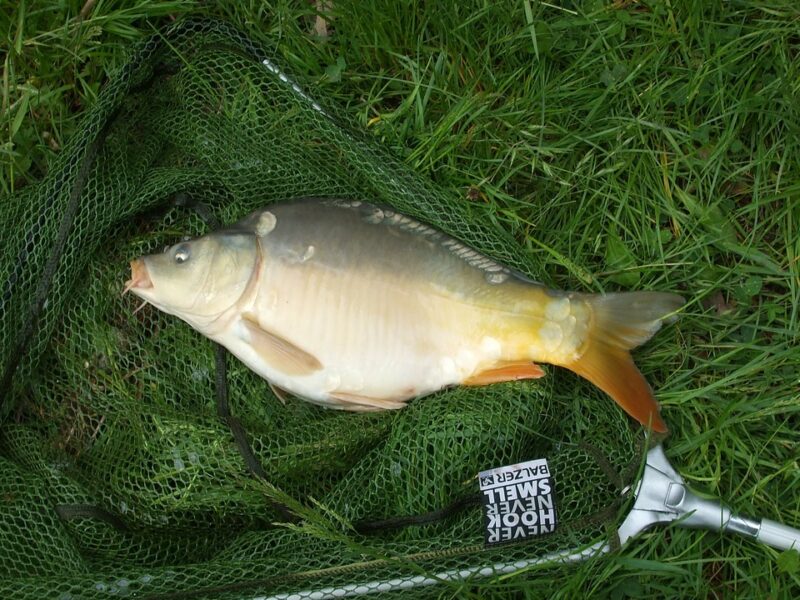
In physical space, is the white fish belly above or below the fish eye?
below

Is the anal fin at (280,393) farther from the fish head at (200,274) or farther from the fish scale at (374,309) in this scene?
the fish head at (200,274)

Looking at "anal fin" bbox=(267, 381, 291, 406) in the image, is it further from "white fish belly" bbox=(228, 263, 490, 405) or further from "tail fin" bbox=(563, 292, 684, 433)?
"tail fin" bbox=(563, 292, 684, 433)

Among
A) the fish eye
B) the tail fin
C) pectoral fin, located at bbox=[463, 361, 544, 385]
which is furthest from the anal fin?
the tail fin

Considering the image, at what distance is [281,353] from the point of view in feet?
8.21

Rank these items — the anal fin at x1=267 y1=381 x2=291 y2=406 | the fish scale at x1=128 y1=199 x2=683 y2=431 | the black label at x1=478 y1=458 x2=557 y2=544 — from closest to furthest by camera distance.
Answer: the black label at x1=478 y1=458 x2=557 y2=544
the fish scale at x1=128 y1=199 x2=683 y2=431
the anal fin at x1=267 y1=381 x2=291 y2=406

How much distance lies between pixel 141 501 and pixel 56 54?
181cm

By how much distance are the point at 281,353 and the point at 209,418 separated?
1.14ft

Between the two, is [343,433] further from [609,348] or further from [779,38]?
[779,38]

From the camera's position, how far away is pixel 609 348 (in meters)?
2.44

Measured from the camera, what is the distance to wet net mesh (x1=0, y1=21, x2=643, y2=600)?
7.74 ft

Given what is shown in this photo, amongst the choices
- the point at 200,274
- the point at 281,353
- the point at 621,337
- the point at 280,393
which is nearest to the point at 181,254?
the point at 200,274

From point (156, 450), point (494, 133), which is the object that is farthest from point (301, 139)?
point (156, 450)

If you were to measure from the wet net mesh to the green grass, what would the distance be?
0.27 m

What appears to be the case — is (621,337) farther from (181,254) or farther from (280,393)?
(181,254)
